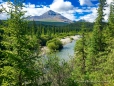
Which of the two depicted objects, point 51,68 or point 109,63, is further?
point 51,68

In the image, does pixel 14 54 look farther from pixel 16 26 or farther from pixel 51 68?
pixel 51 68

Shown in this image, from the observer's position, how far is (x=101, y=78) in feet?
85.3

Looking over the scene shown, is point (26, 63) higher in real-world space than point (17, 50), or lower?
lower

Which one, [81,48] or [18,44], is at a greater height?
[18,44]

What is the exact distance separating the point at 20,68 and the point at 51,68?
339 inches

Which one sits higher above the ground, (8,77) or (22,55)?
(22,55)

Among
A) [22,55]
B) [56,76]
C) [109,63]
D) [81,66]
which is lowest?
[81,66]

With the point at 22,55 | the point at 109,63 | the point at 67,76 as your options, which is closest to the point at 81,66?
the point at 67,76

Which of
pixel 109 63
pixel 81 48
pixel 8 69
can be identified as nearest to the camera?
pixel 8 69

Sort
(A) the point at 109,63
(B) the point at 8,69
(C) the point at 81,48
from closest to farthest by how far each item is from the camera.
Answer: (B) the point at 8,69
(A) the point at 109,63
(C) the point at 81,48

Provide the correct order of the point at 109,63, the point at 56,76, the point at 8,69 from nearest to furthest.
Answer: the point at 8,69
the point at 109,63
the point at 56,76

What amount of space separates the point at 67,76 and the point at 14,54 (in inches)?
425

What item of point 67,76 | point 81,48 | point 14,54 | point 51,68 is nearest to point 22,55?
point 14,54

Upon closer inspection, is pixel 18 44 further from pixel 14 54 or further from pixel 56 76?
pixel 56 76
